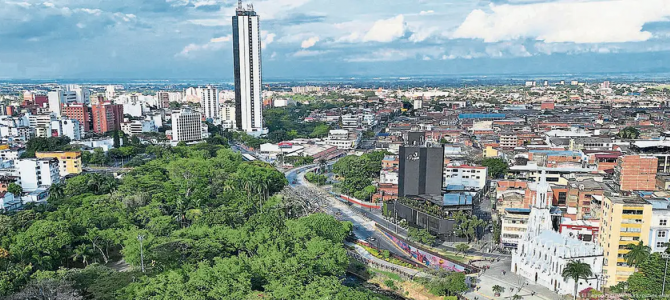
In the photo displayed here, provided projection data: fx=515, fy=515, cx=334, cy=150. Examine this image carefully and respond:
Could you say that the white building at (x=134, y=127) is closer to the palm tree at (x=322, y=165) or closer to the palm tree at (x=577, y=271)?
the palm tree at (x=322, y=165)

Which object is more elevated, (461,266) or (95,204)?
(95,204)

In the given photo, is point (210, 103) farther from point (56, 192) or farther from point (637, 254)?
point (637, 254)

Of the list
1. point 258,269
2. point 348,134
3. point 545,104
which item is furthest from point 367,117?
point 258,269

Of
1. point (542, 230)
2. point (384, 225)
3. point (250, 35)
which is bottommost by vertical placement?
point (384, 225)

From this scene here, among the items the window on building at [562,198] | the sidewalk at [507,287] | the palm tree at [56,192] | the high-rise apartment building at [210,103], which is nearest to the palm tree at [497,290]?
the sidewalk at [507,287]

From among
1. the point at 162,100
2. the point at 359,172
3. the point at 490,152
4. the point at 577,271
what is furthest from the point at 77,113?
the point at 577,271

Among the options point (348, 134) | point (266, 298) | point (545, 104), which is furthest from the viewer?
point (545, 104)

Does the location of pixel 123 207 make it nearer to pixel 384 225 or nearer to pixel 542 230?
pixel 384 225

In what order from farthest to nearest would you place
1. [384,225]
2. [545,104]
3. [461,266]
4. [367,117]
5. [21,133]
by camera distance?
[545,104] < [367,117] < [21,133] < [384,225] < [461,266]
